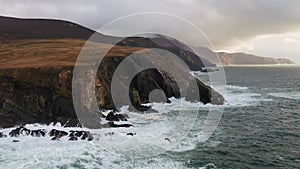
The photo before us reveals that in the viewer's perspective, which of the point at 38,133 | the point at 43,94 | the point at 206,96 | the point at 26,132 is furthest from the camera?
the point at 206,96

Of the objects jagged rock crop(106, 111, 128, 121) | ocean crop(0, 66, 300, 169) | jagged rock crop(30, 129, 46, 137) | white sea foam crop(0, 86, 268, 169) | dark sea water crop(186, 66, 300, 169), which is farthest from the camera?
jagged rock crop(106, 111, 128, 121)

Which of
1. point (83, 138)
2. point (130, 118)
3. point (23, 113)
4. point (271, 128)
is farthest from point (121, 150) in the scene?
point (271, 128)

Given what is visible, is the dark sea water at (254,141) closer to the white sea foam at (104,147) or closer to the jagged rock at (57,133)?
the white sea foam at (104,147)

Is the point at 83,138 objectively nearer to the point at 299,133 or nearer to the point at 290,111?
the point at 299,133

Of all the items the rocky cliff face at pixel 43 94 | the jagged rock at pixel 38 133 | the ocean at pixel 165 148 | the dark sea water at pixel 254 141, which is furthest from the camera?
the rocky cliff face at pixel 43 94

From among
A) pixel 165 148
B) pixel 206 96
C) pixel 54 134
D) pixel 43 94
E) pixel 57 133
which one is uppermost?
pixel 43 94

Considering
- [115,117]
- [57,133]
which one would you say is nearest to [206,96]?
[115,117]

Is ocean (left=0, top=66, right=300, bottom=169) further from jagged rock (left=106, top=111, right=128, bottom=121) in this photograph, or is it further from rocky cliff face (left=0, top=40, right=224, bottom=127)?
rocky cliff face (left=0, top=40, right=224, bottom=127)

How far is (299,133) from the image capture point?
137 feet

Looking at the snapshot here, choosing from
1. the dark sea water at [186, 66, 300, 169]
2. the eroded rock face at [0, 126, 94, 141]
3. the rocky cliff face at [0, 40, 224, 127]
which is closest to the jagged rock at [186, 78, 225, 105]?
the dark sea water at [186, 66, 300, 169]

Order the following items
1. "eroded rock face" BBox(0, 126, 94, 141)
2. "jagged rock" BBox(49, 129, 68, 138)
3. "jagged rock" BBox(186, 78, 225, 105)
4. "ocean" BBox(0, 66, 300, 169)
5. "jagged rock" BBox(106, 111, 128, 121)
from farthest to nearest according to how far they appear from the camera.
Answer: "jagged rock" BBox(186, 78, 225, 105)
"jagged rock" BBox(106, 111, 128, 121)
"jagged rock" BBox(49, 129, 68, 138)
"eroded rock face" BBox(0, 126, 94, 141)
"ocean" BBox(0, 66, 300, 169)

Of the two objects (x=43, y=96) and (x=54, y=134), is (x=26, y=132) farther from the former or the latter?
(x=43, y=96)

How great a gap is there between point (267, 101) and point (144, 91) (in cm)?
2963

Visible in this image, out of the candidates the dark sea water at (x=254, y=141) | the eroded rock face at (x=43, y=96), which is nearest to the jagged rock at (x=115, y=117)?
the eroded rock face at (x=43, y=96)
